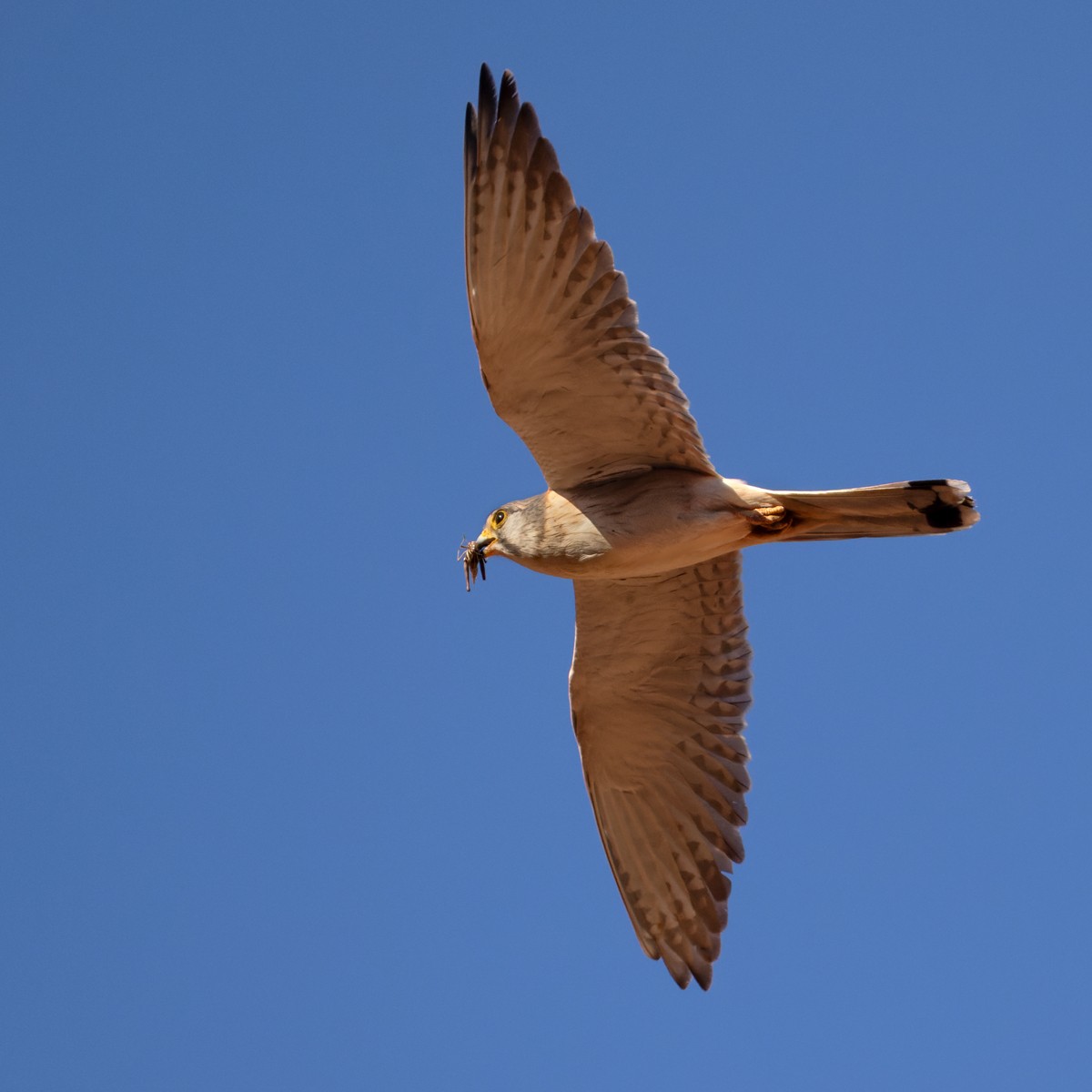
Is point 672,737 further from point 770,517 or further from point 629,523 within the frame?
point 770,517

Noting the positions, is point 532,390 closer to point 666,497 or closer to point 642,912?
point 666,497

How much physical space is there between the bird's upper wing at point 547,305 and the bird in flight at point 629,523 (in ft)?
0.03

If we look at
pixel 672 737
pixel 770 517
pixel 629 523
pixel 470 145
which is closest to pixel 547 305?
pixel 470 145

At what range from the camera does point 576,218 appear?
8.28 metres

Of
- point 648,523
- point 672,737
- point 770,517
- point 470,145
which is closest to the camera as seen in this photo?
point 470,145

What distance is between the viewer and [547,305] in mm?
8422

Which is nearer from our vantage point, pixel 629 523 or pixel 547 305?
pixel 547 305

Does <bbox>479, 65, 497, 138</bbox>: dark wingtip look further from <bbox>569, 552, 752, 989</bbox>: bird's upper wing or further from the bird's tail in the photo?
<bbox>569, 552, 752, 989</bbox>: bird's upper wing

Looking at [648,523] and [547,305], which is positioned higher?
[547,305]

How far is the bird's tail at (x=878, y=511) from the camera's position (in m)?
8.27

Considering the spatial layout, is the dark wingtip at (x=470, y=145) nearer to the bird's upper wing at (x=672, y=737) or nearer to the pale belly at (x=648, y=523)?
the pale belly at (x=648, y=523)

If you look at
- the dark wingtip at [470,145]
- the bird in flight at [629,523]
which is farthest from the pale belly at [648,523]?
the dark wingtip at [470,145]

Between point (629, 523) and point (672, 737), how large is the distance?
6.31 feet

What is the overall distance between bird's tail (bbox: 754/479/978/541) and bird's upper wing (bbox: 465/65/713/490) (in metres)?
0.63
